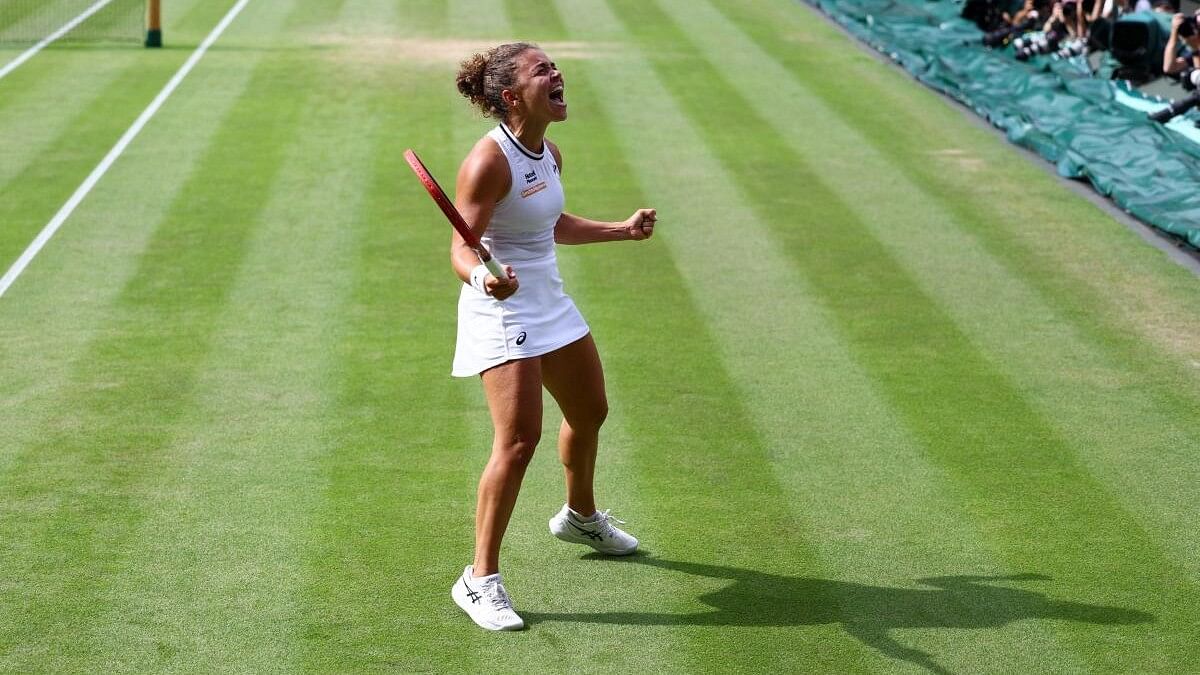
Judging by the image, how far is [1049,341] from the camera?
10383mm

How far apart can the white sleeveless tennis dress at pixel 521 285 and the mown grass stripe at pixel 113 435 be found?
73.5 inches

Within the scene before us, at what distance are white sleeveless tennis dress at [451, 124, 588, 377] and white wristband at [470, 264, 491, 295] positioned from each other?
0.32 m

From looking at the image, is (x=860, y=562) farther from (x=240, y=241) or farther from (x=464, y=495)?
(x=240, y=241)

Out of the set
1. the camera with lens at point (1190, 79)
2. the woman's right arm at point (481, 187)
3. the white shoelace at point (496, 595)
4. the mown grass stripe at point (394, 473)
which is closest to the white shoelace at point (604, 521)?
the mown grass stripe at point (394, 473)

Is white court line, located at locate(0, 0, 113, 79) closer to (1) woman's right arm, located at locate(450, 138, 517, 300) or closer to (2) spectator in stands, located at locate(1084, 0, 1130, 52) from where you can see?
(2) spectator in stands, located at locate(1084, 0, 1130, 52)

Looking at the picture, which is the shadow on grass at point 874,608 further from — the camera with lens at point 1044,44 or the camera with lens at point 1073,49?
the camera with lens at point 1044,44

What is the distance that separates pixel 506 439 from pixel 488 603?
2.14 feet

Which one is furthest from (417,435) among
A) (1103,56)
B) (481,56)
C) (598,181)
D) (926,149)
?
(1103,56)

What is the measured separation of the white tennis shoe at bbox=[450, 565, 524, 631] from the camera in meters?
6.20

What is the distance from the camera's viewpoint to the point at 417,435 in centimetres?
853

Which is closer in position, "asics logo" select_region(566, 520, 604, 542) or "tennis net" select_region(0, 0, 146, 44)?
"asics logo" select_region(566, 520, 604, 542)

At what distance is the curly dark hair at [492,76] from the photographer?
6.23 meters

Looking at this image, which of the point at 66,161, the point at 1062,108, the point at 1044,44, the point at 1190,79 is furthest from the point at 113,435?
the point at 1044,44

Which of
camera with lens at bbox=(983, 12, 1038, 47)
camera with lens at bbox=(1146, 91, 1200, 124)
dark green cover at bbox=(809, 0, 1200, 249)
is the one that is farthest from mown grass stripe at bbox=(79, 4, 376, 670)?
camera with lens at bbox=(983, 12, 1038, 47)
